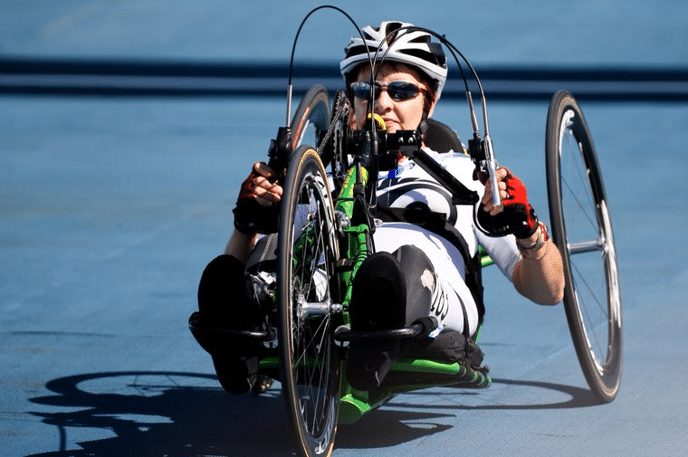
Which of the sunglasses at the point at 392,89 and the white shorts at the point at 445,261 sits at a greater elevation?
the sunglasses at the point at 392,89

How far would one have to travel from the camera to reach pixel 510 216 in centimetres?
478

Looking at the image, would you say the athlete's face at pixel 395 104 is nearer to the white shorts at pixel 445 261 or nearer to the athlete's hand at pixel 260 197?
the white shorts at pixel 445 261

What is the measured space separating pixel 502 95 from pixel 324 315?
8063 mm

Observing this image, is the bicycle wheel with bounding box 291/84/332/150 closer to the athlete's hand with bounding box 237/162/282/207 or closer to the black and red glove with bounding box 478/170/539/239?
the athlete's hand with bounding box 237/162/282/207

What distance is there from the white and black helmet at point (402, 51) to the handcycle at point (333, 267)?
0.66 feet

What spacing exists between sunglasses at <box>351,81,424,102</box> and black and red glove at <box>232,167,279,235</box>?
748mm

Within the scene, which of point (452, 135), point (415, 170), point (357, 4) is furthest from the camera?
point (357, 4)

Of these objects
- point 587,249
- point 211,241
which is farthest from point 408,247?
point 211,241

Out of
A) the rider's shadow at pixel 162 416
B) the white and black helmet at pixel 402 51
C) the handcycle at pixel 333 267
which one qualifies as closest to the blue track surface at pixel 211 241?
the rider's shadow at pixel 162 416

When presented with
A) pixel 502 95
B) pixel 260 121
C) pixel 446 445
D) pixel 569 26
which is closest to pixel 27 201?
pixel 260 121

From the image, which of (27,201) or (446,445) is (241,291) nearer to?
(446,445)

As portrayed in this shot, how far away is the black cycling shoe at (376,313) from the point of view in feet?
14.6

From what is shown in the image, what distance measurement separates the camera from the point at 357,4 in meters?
16.1

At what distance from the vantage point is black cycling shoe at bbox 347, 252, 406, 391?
4.45 metres
